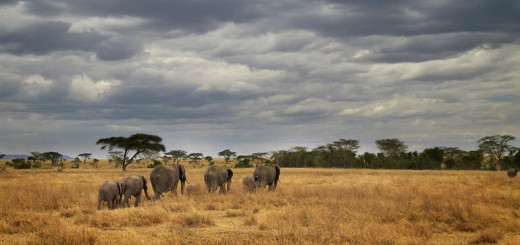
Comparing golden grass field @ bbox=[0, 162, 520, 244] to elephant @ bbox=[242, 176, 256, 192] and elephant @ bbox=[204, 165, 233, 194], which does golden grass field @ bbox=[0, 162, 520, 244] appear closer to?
elephant @ bbox=[204, 165, 233, 194]

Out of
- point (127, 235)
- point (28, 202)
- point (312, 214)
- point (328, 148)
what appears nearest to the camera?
point (127, 235)

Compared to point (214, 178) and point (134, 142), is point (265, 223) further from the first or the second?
point (134, 142)

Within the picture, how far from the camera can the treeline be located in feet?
234

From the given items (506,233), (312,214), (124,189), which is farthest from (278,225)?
(124,189)

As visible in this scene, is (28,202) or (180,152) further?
(180,152)

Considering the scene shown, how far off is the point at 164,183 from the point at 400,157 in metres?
66.1

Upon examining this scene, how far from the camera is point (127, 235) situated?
10.5 meters

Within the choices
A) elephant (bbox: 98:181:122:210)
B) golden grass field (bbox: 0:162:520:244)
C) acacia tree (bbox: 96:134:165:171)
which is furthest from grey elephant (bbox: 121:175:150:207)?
acacia tree (bbox: 96:134:165:171)

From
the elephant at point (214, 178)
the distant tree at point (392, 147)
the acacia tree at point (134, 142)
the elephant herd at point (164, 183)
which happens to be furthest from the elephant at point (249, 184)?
the distant tree at point (392, 147)

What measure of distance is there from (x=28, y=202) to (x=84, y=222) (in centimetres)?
482

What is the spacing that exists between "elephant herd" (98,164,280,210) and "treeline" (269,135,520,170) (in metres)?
54.3

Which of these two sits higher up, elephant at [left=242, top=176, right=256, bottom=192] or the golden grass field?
elephant at [left=242, top=176, right=256, bottom=192]

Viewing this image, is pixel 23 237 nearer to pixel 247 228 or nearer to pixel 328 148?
pixel 247 228

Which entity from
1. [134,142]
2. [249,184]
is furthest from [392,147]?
[249,184]
